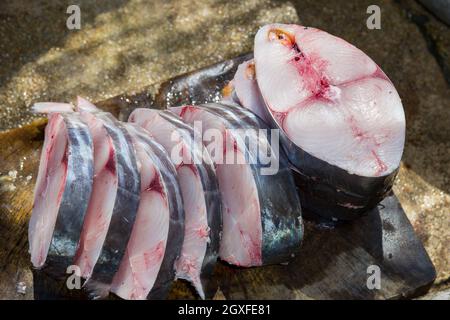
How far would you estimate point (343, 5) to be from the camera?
21.3 ft

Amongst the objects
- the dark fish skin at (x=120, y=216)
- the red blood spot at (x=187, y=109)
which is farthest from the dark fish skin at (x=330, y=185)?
the dark fish skin at (x=120, y=216)

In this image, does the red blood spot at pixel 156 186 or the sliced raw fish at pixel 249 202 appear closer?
the red blood spot at pixel 156 186

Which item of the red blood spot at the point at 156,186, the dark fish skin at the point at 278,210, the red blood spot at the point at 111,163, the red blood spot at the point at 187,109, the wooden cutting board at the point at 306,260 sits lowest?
the wooden cutting board at the point at 306,260

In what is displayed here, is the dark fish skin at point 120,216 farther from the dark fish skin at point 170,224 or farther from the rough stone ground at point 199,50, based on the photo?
the rough stone ground at point 199,50

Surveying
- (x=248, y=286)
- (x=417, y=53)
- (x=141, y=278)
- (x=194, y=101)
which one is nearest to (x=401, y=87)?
(x=417, y=53)

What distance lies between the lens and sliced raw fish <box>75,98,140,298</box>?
3.87 meters

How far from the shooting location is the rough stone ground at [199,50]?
5641mm

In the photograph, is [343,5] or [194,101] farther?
[343,5]

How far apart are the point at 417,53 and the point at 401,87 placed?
0.47 meters

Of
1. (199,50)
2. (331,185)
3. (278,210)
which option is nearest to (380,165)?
(331,185)

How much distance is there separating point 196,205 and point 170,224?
0.85 ft

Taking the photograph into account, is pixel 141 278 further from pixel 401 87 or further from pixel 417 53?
pixel 417 53

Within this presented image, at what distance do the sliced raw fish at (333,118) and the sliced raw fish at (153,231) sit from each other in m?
0.87

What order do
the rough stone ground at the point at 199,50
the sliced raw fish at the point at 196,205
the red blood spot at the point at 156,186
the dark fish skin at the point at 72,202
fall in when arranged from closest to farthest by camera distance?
the dark fish skin at the point at 72,202 < the red blood spot at the point at 156,186 < the sliced raw fish at the point at 196,205 < the rough stone ground at the point at 199,50
